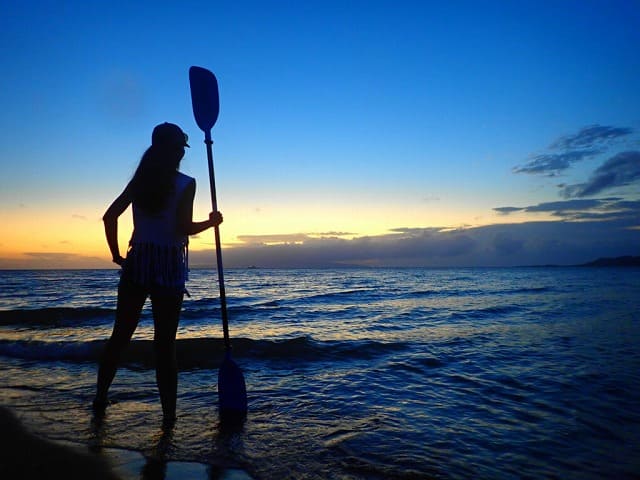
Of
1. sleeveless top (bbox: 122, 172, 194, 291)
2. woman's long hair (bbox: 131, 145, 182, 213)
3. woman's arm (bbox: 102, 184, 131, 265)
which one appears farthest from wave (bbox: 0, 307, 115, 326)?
woman's long hair (bbox: 131, 145, 182, 213)

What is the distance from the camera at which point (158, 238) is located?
10.6ft

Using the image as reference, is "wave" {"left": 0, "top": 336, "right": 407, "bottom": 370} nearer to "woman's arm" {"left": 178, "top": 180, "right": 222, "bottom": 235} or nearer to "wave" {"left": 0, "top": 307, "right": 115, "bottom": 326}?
"woman's arm" {"left": 178, "top": 180, "right": 222, "bottom": 235}

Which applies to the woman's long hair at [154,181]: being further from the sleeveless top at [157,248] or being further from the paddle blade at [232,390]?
the paddle blade at [232,390]

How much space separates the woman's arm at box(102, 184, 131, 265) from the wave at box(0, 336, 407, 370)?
370 centimetres

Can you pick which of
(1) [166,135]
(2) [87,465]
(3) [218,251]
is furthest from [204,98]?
(2) [87,465]

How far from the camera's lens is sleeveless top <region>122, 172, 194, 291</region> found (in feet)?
10.5

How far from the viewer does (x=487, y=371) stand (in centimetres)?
583

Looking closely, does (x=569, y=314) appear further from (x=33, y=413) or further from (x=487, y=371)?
(x=33, y=413)

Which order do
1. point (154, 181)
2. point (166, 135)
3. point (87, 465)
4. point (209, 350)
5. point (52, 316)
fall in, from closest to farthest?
1. point (87, 465)
2. point (154, 181)
3. point (166, 135)
4. point (209, 350)
5. point (52, 316)

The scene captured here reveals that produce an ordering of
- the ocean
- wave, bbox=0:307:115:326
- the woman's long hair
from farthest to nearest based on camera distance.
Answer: wave, bbox=0:307:115:326 < the woman's long hair < the ocean

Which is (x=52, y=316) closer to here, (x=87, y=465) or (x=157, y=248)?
(x=157, y=248)

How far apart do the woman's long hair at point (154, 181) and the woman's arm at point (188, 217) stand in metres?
0.12

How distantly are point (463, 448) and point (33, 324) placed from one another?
13.4m

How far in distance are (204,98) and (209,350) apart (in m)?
5.15
